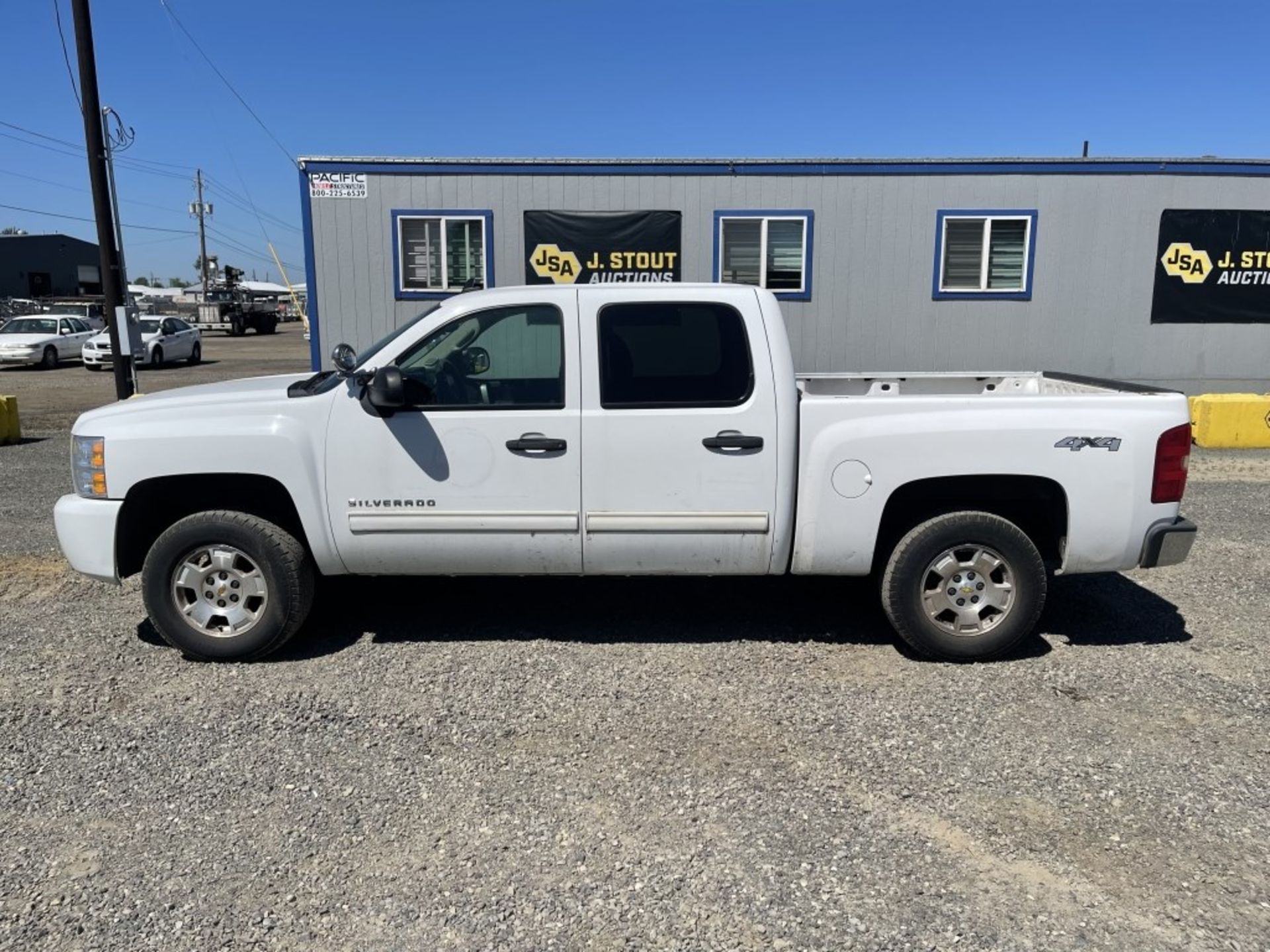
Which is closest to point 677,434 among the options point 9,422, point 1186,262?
point 9,422

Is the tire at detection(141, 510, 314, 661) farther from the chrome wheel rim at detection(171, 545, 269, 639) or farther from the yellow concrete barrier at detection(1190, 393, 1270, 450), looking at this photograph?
the yellow concrete barrier at detection(1190, 393, 1270, 450)

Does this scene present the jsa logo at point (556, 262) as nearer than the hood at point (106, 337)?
Yes

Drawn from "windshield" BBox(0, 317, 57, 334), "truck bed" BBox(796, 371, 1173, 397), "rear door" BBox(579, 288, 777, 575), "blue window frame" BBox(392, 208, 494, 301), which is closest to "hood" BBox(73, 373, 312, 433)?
"rear door" BBox(579, 288, 777, 575)

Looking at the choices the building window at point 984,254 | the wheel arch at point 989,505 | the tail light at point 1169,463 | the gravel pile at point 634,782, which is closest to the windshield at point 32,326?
the building window at point 984,254

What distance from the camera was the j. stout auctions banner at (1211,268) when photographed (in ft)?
42.5

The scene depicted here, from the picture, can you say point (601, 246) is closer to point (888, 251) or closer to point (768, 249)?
point (768, 249)

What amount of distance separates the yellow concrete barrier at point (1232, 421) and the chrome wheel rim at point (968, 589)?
8.15m

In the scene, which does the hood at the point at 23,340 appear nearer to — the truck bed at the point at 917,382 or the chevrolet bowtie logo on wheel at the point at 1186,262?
the truck bed at the point at 917,382

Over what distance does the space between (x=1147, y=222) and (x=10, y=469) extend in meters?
14.1

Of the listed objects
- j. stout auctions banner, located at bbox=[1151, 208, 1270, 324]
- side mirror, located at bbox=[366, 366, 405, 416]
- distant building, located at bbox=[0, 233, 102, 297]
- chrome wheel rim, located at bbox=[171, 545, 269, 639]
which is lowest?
chrome wheel rim, located at bbox=[171, 545, 269, 639]

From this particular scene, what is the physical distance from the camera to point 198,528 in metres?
4.79

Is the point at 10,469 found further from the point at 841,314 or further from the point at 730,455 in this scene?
the point at 841,314

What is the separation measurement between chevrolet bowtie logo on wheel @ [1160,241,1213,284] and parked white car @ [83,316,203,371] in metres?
22.5

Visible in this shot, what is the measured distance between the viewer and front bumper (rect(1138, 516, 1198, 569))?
15.5 feet
